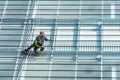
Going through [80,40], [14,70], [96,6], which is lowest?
[14,70]

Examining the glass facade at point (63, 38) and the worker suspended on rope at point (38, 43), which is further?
the worker suspended on rope at point (38, 43)

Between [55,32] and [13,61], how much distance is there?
1.97 meters

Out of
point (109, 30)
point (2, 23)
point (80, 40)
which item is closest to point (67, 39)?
point (80, 40)

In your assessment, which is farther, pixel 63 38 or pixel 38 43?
pixel 63 38

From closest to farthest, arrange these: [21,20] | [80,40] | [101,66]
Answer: [101,66] → [80,40] → [21,20]

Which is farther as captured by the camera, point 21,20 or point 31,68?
point 21,20

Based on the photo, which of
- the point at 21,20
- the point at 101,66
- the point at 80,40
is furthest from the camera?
the point at 21,20

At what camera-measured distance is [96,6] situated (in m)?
16.2

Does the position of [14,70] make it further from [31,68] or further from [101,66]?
[101,66]

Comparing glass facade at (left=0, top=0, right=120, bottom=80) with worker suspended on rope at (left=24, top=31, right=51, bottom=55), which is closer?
glass facade at (left=0, top=0, right=120, bottom=80)

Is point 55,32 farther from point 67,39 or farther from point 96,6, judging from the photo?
point 96,6

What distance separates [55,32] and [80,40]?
97 cm

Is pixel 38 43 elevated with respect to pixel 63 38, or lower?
lower

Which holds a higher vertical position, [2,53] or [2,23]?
[2,23]
